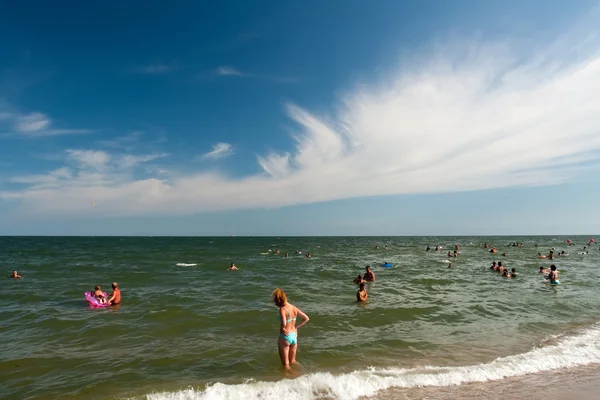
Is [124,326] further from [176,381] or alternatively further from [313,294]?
[313,294]

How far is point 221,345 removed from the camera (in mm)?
10141

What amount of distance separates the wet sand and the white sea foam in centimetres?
23

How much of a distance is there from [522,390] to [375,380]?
304 cm

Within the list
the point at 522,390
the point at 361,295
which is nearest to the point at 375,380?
the point at 522,390

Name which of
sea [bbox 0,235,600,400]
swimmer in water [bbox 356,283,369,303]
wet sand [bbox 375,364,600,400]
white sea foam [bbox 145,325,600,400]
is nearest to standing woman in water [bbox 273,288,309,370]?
sea [bbox 0,235,600,400]

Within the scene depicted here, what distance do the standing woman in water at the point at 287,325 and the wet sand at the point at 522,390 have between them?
2198mm

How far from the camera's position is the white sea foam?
22.6 ft

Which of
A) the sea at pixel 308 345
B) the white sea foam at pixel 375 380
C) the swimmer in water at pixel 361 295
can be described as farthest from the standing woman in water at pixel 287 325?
the swimmer in water at pixel 361 295

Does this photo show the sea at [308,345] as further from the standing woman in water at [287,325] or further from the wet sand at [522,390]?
the standing woman in water at [287,325]

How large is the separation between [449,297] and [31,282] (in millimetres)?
27421

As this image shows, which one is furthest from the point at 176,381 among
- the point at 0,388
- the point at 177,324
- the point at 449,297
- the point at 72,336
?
the point at 449,297

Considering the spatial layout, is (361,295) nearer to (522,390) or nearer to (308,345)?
(308,345)

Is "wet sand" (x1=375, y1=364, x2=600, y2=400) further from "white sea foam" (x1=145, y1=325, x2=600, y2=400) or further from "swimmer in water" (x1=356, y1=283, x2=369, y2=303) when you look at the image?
"swimmer in water" (x1=356, y1=283, x2=369, y2=303)

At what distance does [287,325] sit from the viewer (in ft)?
24.9
